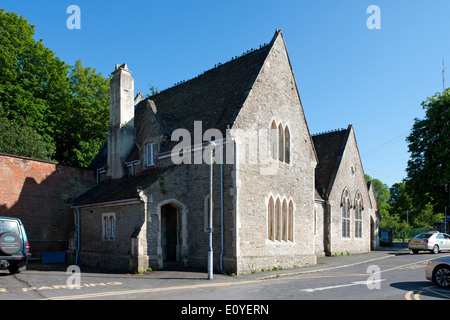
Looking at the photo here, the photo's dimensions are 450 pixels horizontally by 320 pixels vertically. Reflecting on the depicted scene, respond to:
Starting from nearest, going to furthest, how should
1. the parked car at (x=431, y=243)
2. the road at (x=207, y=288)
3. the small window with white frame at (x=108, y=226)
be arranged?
the road at (x=207, y=288), the small window with white frame at (x=108, y=226), the parked car at (x=431, y=243)

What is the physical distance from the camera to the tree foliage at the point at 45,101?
32.7m

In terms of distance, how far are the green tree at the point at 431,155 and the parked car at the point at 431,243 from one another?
751cm

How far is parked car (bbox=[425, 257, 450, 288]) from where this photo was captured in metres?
12.2

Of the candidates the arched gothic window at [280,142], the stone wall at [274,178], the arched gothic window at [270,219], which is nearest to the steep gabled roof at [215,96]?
the stone wall at [274,178]

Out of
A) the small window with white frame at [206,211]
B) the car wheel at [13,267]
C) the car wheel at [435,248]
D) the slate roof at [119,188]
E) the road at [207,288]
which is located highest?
the slate roof at [119,188]

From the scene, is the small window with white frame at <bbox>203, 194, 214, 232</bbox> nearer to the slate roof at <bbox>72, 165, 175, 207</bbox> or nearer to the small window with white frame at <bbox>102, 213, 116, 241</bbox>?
the slate roof at <bbox>72, 165, 175, 207</bbox>

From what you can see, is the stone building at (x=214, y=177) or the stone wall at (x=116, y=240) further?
the stone building at (x=214, y=177)

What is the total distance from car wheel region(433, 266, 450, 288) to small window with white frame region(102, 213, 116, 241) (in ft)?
49.1

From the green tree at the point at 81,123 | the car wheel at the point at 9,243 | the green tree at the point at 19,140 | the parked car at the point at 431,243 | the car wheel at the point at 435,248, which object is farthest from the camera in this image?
the green tree at the point at 81,123

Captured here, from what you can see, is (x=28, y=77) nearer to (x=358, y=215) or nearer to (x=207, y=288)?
(x=207, y=288)

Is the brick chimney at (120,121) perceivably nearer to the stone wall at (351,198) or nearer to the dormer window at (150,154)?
the dormer window at (150,154)

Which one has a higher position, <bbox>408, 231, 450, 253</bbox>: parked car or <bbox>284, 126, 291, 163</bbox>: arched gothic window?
<bbox>284, 126, 291, 163</bbox>: arched gothic window

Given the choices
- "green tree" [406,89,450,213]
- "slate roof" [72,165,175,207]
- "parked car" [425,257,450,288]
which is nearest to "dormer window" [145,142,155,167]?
"slate roof" [72,165,175,207]

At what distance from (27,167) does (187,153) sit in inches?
455
